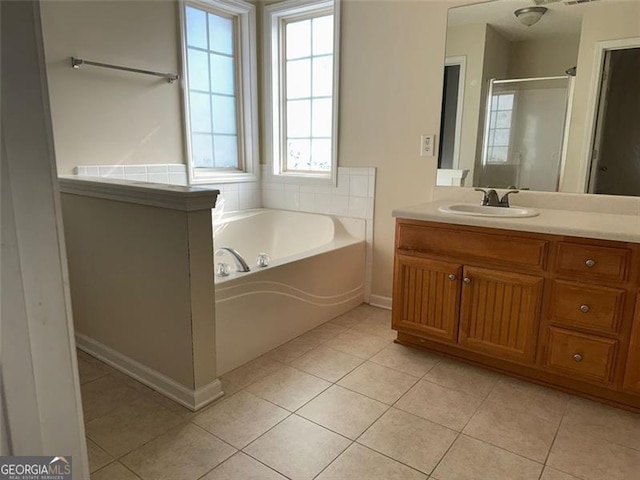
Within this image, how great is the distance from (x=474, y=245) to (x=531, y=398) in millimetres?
741

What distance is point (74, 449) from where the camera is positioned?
1.95 feet

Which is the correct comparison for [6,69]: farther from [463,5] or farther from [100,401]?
[463,5]

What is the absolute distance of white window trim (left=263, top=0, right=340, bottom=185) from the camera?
309cm

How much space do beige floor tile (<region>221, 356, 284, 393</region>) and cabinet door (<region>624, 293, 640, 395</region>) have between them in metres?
1.54

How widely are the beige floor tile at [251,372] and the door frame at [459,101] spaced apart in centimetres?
160

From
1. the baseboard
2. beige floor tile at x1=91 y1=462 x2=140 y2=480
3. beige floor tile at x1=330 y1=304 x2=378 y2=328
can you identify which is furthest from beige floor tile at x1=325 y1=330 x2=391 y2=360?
beige floor tile at x1=91 y1=462 x2=140 y2=480

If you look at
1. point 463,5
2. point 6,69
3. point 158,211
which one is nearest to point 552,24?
point 463,5

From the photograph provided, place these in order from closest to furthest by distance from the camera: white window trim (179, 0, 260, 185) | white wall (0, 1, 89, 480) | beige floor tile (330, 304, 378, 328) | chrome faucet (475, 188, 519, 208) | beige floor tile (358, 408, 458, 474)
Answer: white wall (0, 1, 89, 480) → beige floor tile (358, 408, 458, 474) → chrome faucet (475, 188, 519, 208) → beige floor tile (330, 304, 378, 328) → white window trim (179, 0, 260, 185)

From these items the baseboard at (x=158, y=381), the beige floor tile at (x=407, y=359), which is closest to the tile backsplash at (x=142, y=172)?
the baseboard at (x=158, y=381)

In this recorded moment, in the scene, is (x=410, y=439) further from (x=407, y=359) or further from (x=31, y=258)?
(x=31, y=258)

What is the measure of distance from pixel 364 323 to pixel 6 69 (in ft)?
8.37

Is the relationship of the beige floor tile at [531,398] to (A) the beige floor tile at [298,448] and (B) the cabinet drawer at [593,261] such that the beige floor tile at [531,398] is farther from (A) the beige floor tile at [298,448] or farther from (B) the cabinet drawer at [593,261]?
(A) the beige floor tile at [298,448]

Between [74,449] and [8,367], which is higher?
[8,367]

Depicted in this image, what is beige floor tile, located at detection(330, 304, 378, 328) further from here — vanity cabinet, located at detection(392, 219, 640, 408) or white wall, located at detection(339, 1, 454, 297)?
vanity cabinet, located at detection(392, 219, 640, 408)
